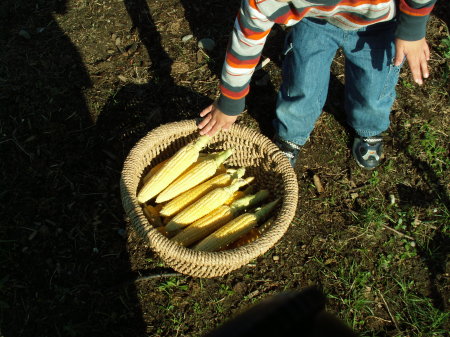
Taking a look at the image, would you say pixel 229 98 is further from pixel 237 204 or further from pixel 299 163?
pixel 299 163

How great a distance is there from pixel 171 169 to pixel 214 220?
365 mm

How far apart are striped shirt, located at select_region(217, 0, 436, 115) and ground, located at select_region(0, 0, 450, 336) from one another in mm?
1110

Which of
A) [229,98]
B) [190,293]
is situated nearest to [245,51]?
[229,98]

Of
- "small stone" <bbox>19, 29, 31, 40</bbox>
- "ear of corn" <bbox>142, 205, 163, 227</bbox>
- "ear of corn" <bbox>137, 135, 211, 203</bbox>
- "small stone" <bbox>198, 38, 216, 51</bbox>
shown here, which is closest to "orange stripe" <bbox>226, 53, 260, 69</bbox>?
"ear of corn" <bbox>137, 135, 211, 203</bbox>

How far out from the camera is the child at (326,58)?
2.06 m

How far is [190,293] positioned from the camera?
2.66 m

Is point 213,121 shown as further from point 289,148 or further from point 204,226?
point 289,148

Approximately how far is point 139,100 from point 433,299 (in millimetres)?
2270

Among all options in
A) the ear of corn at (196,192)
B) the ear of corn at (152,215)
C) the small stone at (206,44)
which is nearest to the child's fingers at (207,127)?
the ear of corn at (196,192)

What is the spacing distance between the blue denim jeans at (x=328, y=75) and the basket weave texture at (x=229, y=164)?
1.07 ft

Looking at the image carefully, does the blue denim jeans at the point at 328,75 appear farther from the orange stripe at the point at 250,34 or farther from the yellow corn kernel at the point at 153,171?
the yellow corn kernel at the point at 153,171

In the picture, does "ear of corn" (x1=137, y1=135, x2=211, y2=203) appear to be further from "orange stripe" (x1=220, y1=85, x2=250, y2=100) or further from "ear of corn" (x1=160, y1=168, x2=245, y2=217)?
"orange stripe" (x1=220, y1=85, x2=250, y2=100)

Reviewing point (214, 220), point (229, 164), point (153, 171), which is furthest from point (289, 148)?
point (153, 171)

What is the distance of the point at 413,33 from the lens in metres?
2.16
